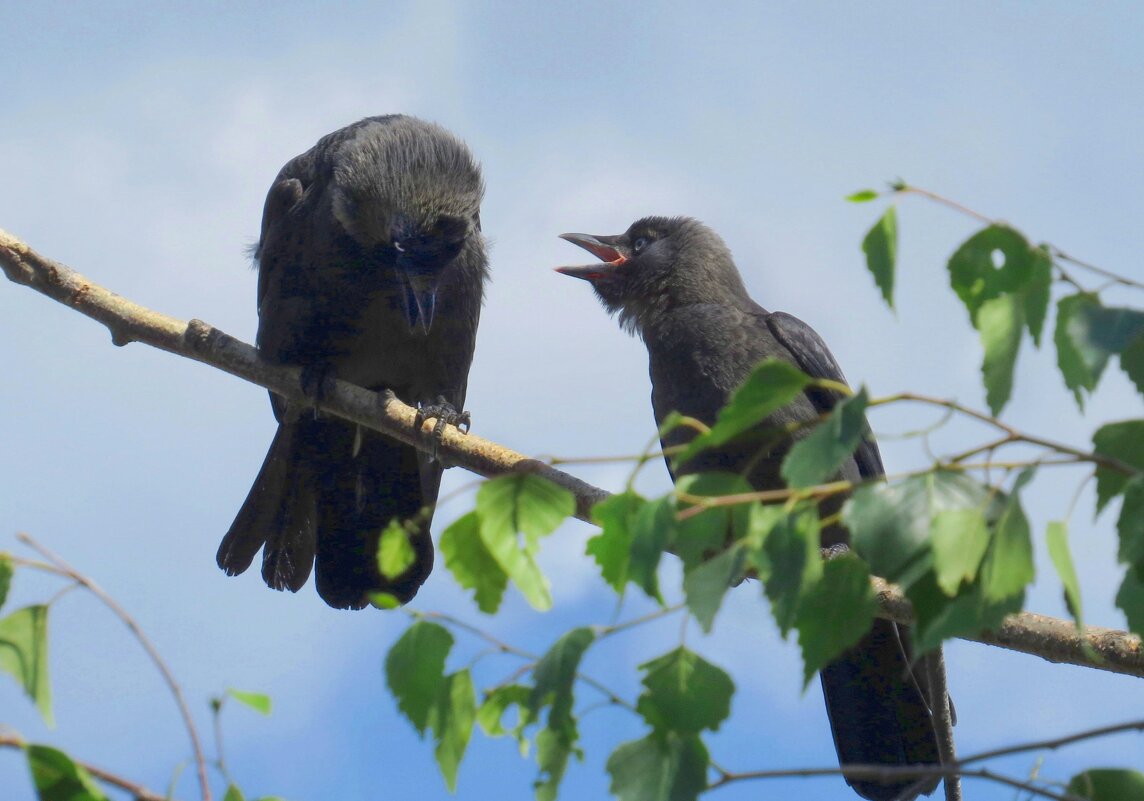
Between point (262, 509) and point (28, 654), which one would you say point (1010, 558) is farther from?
point (262, 509)

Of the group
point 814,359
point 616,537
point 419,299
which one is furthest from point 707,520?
point 419,299

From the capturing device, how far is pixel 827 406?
532 cm

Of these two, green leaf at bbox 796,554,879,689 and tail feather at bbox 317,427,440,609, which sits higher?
Result: tail feather at bbox 317,427,440,609

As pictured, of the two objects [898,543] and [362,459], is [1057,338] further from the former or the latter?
[362,459]

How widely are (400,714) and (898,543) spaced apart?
2.95ft

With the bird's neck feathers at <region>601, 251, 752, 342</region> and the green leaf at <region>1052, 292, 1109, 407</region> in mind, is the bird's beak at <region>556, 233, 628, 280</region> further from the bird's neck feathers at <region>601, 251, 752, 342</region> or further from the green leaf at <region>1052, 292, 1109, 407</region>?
the green leaf at <region>1052, 292, 1109, 407</region>

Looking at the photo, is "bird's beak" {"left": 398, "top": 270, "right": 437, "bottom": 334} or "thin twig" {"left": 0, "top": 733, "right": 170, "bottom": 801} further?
"bird's beak" {"left": 398, "top": 270, "right": 437, "bottom": 334}

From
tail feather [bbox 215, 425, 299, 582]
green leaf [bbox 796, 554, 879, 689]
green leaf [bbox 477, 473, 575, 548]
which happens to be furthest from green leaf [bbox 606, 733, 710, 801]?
tail feather [bbox 215, 425, 299, 582]

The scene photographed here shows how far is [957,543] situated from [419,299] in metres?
4.22

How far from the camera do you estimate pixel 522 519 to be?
2029 millimetres

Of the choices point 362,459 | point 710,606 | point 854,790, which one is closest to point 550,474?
point 854,790

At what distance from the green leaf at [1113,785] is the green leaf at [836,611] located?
46 centimetres

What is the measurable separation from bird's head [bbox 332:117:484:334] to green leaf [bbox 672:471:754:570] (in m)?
3.76

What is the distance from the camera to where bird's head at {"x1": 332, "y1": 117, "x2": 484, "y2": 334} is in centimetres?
577
